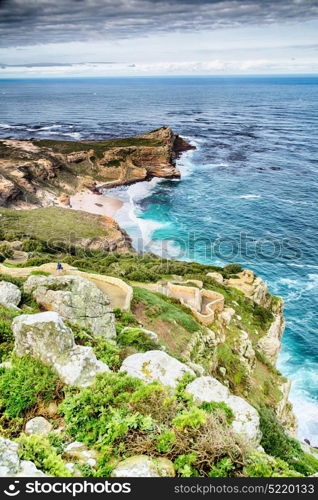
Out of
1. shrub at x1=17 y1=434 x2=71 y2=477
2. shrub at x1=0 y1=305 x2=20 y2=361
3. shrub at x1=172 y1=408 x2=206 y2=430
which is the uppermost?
shrub at x1=17 y1=434 x2=71 y2=477

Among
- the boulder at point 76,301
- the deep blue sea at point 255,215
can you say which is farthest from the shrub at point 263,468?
the deep blue sea at point 255,215

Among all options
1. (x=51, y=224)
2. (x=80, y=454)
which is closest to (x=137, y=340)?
(x=80, y=454)

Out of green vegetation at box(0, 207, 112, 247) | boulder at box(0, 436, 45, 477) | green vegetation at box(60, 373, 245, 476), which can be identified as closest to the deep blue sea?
green vegetation at box(0, 207, 112, 247)

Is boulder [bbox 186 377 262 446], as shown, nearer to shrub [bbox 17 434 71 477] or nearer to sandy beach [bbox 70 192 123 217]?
shrub [bbox 17 434 71 477]

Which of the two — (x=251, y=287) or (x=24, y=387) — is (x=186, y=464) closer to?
(x=24, y=387)

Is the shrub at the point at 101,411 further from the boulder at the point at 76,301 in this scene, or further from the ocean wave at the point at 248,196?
the ocean wave at the point at 248,196
